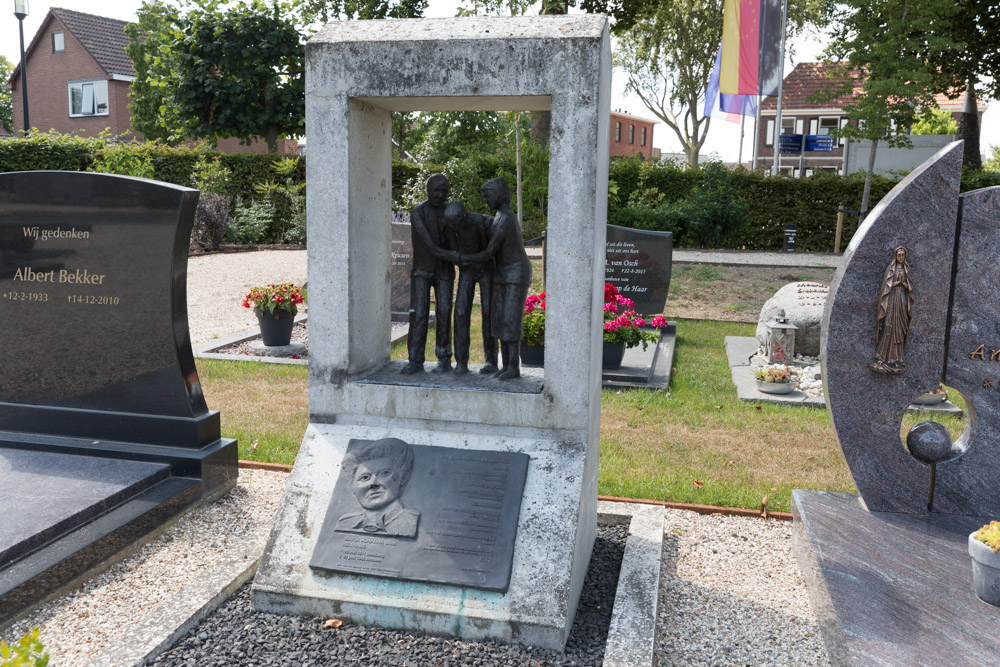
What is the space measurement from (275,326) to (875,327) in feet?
23.4

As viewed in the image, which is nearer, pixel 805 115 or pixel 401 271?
pixel 401 271

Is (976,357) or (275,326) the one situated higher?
(976,357)

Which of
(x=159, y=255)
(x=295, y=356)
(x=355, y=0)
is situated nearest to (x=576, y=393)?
(x=159, y=255)

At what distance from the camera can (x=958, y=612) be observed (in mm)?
3383

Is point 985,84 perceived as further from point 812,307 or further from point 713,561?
point 713,561

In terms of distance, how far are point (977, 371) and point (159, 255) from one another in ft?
15.9

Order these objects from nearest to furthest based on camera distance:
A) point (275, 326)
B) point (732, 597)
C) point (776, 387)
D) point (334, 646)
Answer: point (334, 646) → point (732, 597) → point (776, 387) → point (275, 326)

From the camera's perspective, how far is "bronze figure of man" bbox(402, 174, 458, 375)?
4141mm

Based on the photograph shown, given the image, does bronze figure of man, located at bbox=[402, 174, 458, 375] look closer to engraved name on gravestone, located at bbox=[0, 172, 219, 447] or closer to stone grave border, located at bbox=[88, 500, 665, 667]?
stone grave border, located at bbox=[88, 500, 665, 667]

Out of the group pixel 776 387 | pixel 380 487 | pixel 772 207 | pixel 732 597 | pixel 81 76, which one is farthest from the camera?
pixel 81 76

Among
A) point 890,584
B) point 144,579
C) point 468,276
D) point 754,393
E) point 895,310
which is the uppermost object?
point 468,276

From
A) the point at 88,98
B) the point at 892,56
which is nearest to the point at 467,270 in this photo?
the point at 892,56

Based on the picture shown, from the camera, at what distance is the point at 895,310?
418 cm

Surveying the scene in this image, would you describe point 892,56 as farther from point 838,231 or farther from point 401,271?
point 401,271
